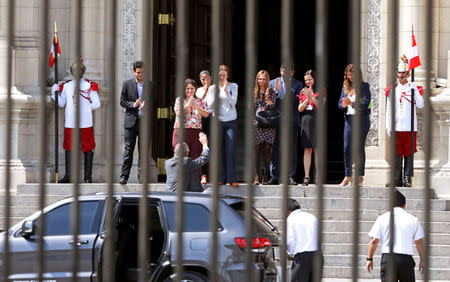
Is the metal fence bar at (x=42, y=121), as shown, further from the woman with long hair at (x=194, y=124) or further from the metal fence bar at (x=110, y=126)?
the woman with long hair at (x=194, y=124)

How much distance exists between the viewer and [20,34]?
16422mm

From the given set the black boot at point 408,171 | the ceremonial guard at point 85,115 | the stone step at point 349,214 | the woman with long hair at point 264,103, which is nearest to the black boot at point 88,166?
the ceremonial guard at point 85,115

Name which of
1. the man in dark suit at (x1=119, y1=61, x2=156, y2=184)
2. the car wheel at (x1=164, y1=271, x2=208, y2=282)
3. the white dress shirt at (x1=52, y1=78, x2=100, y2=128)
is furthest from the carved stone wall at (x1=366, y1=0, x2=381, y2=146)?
the car wheel at (x1=164, y1=271, x2=208, y2=282)

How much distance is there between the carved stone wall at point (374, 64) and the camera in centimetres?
1772

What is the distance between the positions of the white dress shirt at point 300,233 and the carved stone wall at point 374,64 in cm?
780

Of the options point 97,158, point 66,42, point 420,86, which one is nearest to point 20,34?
point 66,42

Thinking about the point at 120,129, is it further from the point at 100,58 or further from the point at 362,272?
the point at 362,272

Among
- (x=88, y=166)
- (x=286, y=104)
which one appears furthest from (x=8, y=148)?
(x=88, y=166)

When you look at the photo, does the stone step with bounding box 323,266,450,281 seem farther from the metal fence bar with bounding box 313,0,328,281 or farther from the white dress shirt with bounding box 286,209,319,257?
the metal fence bar with bounding box 313,0,328,281

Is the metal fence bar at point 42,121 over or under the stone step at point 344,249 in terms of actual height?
over

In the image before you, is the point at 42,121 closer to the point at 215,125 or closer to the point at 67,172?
the point at 215,125

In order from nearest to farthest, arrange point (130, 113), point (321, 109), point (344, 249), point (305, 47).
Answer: point (321, 109) < point (344, 249) < point (130, 113) < point (305, 47)

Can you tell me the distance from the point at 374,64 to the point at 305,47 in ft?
19.3

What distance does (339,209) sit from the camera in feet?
49.3
